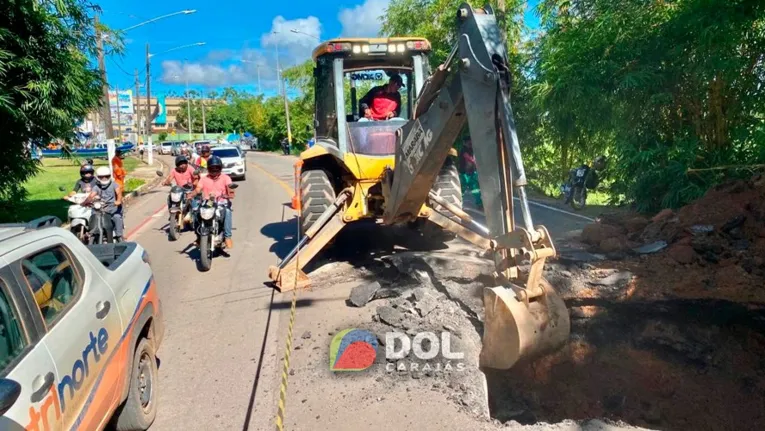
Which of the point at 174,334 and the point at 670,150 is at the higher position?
the point at 670,150

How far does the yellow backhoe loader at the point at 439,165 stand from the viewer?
3725mm

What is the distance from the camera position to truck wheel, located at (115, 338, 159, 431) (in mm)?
3883

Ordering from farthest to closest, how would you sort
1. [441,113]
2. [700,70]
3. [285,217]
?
[285,217]
[700,70]
[441,113]

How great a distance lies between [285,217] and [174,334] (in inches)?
313

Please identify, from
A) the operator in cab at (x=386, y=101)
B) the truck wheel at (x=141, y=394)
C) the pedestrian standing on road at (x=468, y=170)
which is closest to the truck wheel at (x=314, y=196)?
the operator in cab at (x=386, y=101)

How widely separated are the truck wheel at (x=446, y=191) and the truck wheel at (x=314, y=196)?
1.49 m

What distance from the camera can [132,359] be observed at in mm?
3844

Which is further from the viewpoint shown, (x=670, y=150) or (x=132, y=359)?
(x=670, y=150)

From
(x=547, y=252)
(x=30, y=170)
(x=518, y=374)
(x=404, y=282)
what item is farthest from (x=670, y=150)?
(x=30, y=170)


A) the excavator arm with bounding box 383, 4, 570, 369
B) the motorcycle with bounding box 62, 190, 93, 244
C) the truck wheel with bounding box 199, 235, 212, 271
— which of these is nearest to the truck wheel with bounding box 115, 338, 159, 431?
the excavator arm with bounding box 383, 4, 570, 369

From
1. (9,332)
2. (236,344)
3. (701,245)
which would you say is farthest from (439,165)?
(9,332)

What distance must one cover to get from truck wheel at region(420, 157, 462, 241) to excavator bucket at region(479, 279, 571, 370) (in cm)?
428

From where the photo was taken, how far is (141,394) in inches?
165

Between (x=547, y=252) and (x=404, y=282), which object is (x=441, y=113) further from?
(x=404, y=282)
